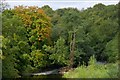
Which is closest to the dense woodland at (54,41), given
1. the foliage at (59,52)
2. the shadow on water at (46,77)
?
the foliage at (59,52)

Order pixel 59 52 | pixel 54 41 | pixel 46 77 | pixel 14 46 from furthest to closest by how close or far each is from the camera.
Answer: pixel 54 41
pixel 59 52
pixel 46 77
pixel 14 46

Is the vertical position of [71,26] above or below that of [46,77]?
above

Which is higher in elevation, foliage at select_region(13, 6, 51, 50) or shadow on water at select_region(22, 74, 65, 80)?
foliage at select_region(13, 6, 51, 50)

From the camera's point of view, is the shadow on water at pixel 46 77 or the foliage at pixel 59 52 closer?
the shadow on water at pixel 46 77

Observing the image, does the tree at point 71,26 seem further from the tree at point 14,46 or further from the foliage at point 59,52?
the tree at point 14,46

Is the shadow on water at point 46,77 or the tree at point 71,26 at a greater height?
the tree at point 71,26

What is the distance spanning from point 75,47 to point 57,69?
2.07 meters

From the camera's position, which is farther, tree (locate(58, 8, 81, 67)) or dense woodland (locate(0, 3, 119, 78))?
tree (locate(58, 8, 81, 67))

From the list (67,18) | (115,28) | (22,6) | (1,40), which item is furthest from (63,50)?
(1,40)

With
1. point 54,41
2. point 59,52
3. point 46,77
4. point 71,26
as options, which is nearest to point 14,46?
point 46,77

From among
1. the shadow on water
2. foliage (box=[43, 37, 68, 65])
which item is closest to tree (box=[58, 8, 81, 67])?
foliage (box=[43, 37, 68, 65])

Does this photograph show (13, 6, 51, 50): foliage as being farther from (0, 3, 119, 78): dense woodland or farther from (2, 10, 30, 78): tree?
(2, 10, 30, 78): tree

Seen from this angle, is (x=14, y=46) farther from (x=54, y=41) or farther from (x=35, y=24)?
(x=54, y=41)

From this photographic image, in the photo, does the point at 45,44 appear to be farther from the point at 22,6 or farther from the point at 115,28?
the point at 115,28
